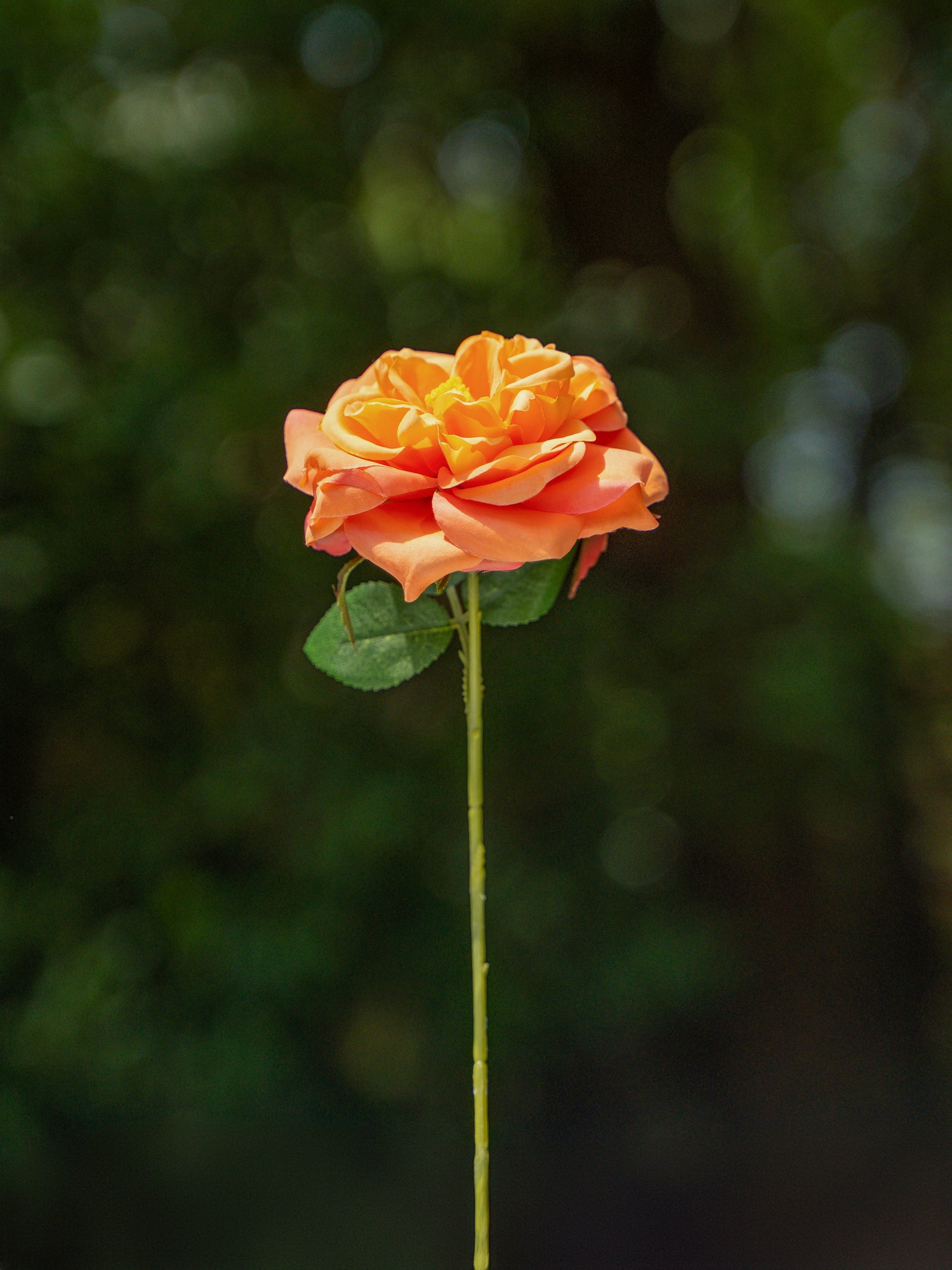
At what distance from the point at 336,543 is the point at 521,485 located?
3.5 inches

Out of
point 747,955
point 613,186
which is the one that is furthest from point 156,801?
point 613,186

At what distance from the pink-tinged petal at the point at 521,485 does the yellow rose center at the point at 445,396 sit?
40 millimetres

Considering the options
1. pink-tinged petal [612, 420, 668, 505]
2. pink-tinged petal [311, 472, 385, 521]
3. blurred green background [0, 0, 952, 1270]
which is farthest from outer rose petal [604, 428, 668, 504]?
blurred green background [0, 0, 952, 1270]

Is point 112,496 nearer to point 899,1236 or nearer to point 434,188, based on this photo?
point 434,188

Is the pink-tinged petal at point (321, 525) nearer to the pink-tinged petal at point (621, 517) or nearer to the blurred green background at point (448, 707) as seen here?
the pink-tinged petal at point (621, 517)

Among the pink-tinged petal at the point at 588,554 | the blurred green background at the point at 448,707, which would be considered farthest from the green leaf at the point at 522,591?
the blurred green background at the point at 448,707

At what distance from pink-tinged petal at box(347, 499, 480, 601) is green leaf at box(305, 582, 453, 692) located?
6 centimetres

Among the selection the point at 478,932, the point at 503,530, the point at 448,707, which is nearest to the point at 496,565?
the point at 503,530

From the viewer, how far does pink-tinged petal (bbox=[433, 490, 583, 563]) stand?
0.36 metres

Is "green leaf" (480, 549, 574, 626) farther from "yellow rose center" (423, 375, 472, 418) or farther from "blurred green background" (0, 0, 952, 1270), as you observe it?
"blurred green background" (0, 0, 952, 1270)

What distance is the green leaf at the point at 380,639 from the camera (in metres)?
0.44

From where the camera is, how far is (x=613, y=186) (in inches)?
75.7

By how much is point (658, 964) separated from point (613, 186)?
1466mm

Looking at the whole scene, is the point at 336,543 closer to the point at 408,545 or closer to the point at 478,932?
the point at 408,545
